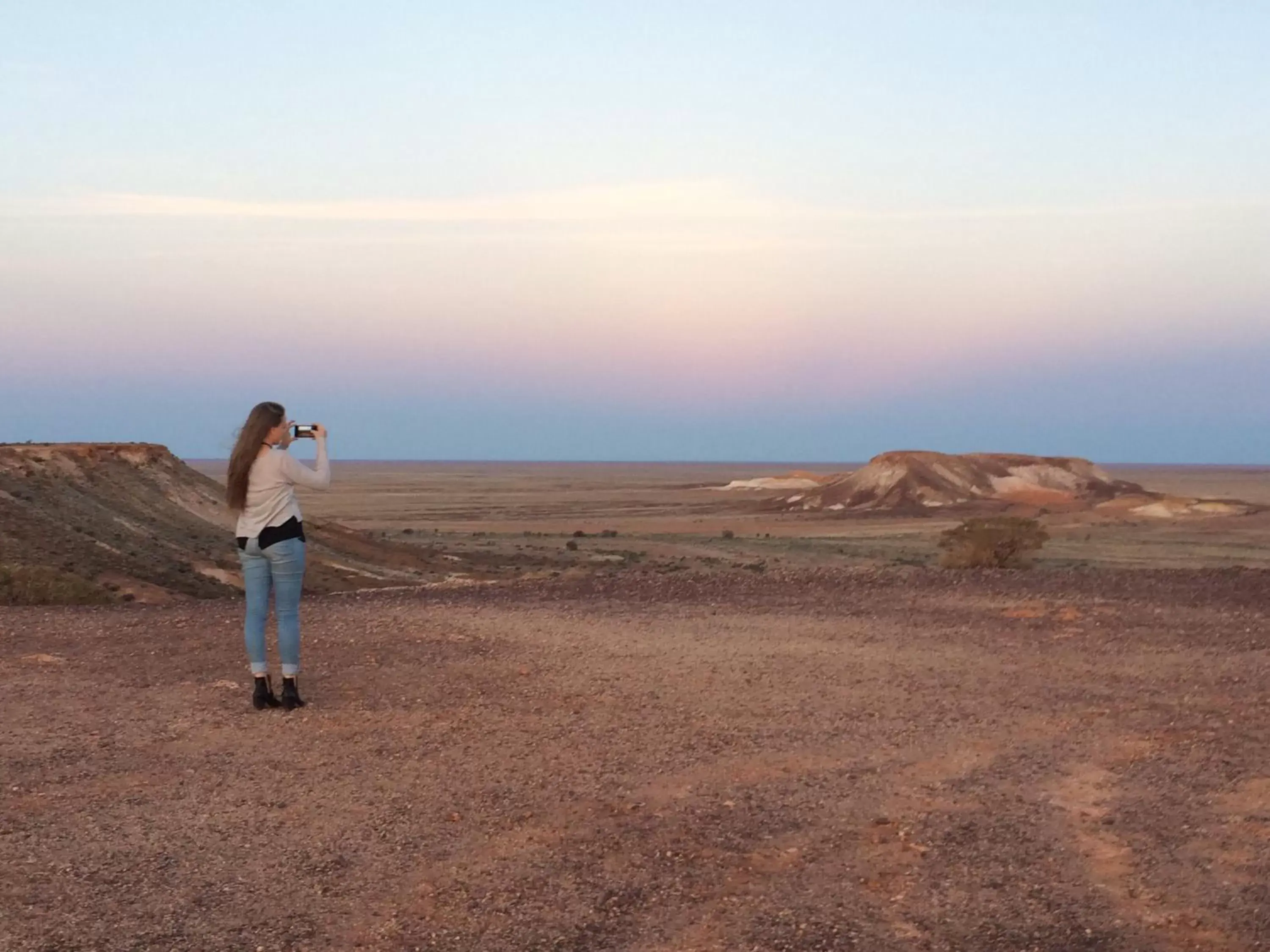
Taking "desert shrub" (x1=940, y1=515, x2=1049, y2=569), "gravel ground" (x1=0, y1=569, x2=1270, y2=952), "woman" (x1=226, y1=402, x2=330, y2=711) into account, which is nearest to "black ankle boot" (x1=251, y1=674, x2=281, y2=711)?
"woman" (x1=226, y1=402, x2=330, y2=711)

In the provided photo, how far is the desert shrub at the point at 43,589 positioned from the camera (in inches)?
579

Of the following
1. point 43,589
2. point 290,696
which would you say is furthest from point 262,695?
point 43,589

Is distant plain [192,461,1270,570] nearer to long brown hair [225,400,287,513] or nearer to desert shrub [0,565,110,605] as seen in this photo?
desert shrub [0,565,110,605]

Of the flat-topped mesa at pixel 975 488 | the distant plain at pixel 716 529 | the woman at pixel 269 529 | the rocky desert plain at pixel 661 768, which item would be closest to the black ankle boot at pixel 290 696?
the woman at pixel 269 529

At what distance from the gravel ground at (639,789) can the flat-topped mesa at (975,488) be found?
4579 centimetres

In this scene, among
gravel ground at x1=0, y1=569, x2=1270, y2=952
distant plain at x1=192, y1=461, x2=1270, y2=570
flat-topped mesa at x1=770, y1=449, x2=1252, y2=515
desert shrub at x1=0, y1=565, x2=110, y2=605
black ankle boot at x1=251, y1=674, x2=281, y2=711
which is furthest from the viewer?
flat-topped mesa at x1=770, y1=449, x2=1252, y2=515

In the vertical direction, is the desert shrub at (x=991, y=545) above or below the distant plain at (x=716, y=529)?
above

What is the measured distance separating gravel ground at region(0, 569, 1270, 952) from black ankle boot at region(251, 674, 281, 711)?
131 mm

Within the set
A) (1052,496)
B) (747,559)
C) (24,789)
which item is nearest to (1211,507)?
(1052,496)

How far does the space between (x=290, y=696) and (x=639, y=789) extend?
9.03ft

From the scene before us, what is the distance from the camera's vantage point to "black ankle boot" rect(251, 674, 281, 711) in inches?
304

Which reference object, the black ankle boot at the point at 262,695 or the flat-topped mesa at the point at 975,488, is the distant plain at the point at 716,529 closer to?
the flat-topped mesa at the point at 975,488

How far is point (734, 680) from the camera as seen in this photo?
876 cm

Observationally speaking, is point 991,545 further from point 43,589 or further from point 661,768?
point 661,768
